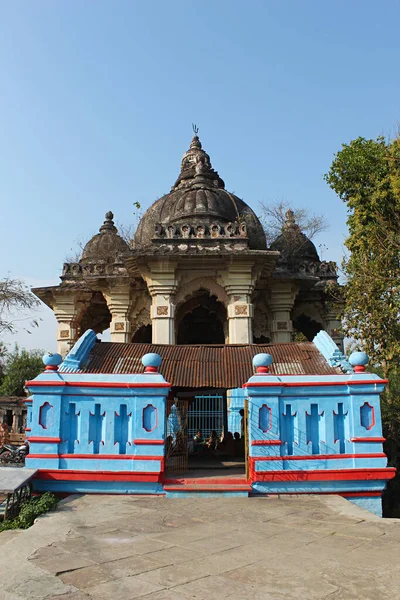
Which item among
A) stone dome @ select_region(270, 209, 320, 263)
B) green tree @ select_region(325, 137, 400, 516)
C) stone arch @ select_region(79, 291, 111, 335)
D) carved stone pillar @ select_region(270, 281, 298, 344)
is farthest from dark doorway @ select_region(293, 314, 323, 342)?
stone arch @ select_region(79, 291, 111, 335)

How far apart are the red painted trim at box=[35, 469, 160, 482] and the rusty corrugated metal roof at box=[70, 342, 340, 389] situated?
63.9 inches

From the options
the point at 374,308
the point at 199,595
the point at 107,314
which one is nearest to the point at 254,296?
the point at 374,308

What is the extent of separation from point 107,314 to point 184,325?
2961mm

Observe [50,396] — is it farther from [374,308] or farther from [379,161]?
[379,161]

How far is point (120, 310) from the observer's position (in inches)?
625

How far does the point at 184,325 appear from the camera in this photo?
62.6 feet

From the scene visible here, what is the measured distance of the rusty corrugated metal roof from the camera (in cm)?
770

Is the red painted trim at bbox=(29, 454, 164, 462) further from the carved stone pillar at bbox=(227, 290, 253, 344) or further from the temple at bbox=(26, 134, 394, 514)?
the carved stone pillar at bbox=(227, 290, 253, 344)

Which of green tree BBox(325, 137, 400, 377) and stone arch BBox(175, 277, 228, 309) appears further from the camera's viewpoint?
stone arch BBox(175, 277, 228, 309)

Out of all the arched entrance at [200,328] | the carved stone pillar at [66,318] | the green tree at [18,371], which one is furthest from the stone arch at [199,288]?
the green tree at [18,371]

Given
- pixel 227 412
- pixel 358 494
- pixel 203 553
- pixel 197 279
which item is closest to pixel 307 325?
pixel 197 279

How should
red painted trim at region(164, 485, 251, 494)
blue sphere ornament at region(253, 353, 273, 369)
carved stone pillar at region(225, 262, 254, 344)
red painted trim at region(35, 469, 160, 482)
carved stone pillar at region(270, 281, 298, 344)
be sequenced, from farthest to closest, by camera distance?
carved stone pillar at region(270, 281, 298, 344), carved stone pillar at region(225, 262, 254, 344), blue sphere ornament at region(253, 353, 273, 369), red painted trim at region(35, 469, 160, 482), red painted trim at region(164, 485, 251, 494)

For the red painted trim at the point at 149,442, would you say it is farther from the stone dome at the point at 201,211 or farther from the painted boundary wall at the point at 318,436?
the stone dome at the point at 201,211

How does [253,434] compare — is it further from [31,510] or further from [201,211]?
[201,211]
